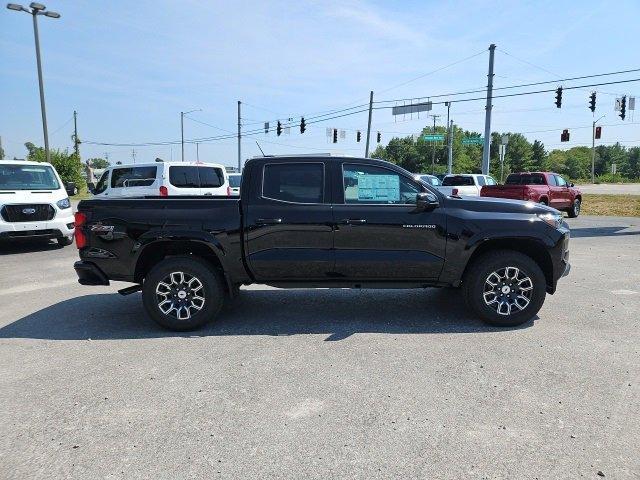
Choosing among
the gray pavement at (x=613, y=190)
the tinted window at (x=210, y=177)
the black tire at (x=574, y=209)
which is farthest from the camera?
the gray pavement at (x=613, y=190)

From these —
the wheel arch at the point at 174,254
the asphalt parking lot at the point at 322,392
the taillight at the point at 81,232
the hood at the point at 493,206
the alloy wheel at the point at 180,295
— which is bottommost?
the asphalt parking lot at the point at 322,392

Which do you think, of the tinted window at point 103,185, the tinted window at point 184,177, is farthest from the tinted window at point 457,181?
the tinted window at point 103,185

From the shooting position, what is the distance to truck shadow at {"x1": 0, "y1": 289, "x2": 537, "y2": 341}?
506 centimetres

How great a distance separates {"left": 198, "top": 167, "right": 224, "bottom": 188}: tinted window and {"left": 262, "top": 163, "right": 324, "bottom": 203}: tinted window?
802 cm

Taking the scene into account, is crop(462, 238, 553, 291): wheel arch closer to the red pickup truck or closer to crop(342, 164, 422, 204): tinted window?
crop(342, 164, 422, 204): tinted window

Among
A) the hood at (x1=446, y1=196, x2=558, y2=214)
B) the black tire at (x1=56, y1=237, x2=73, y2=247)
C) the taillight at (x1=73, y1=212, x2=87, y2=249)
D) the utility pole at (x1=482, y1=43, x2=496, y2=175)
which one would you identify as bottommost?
the black tire at (x1=56, y1=237, x2=73, y2=247)

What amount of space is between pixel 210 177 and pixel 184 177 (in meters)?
0.67

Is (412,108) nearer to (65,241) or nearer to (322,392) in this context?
(65,241)

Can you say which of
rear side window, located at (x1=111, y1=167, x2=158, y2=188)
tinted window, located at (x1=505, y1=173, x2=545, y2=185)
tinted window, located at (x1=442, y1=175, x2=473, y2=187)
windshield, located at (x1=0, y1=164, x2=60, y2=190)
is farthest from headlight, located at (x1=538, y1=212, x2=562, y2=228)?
tinted window, located at (x1=442, y1=175, x2=473, y2=187)

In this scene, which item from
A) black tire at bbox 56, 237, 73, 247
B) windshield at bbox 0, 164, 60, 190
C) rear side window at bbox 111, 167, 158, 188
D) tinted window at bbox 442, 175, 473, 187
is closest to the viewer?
windshield at bbox 0, 164, 60, 190

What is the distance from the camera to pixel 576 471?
104 inches

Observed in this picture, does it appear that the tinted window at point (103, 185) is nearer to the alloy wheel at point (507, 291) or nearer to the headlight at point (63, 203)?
the headlight at point (63, 203)

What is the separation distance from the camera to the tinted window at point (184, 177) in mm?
12480

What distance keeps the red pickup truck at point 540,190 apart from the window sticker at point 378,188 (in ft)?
43.2
